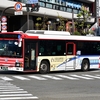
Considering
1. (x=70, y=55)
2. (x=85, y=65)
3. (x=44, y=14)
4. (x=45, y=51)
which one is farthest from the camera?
(x=44, y=14)

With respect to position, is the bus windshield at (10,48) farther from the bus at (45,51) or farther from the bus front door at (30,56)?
the bus front door at (30,56)

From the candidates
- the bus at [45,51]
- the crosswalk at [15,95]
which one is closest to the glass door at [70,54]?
the bus at [45,51]

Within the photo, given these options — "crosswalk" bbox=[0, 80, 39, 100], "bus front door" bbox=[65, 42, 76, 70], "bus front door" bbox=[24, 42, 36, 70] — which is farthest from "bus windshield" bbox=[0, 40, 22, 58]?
"crosswalk" bbox=[0, 80, 39, 100]

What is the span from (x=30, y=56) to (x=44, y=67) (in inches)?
60.0

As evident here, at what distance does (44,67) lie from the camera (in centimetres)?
2127

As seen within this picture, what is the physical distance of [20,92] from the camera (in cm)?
1226

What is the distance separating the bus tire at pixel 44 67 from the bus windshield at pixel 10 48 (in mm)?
1918

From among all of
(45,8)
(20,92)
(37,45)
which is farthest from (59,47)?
(45,8)

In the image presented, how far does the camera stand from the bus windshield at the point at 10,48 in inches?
782

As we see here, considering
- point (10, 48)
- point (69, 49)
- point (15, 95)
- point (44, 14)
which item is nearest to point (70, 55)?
point (69, 49)

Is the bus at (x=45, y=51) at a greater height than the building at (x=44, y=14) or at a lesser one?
lesser

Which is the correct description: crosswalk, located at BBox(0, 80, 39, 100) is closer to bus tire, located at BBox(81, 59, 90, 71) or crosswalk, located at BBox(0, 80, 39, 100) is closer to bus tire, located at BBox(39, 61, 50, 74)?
bus tire, located at BBox(39, 61, 50, 74)

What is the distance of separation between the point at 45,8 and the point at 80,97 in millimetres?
39239

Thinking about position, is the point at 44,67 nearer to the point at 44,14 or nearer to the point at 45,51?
the point at 45,51
